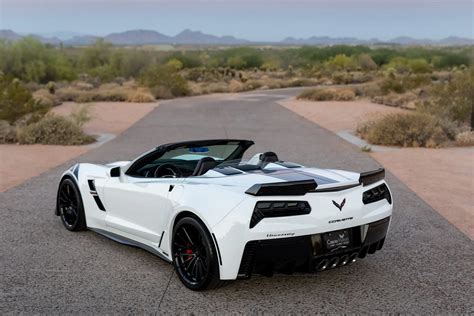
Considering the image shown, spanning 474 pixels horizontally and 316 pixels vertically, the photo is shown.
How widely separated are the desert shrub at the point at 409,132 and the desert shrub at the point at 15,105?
9348 mm

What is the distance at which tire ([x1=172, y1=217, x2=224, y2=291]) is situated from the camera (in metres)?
5.15

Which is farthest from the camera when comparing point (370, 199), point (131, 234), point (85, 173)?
point (85, 173)

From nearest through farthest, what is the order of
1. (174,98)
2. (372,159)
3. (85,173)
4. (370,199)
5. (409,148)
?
(370,199)
(85,173)
(372,159)
(409,148)
(174,98)

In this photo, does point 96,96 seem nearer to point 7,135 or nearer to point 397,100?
point 397,100

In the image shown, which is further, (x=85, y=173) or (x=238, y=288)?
(x=85, y=173)

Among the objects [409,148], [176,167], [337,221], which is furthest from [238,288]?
[409,148]

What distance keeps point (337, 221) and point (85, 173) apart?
326 cm

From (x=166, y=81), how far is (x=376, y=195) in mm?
32887

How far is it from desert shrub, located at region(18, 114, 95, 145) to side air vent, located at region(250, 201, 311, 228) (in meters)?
12.1

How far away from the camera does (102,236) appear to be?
7.40 meters

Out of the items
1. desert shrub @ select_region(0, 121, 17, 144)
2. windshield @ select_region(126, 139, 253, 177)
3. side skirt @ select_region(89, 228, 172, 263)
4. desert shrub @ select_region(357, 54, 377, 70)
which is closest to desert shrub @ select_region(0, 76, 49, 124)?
desert shrub @ select_region(0, 121, 17, 144)

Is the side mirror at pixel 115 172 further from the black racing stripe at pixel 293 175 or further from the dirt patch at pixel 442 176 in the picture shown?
the dirt patch at pixel 442 176

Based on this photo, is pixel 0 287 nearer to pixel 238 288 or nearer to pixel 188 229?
pixel 188 229

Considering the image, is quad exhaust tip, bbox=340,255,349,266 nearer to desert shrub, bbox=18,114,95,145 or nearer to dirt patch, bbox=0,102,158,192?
dirt patch, bbox=0,102,158,192
